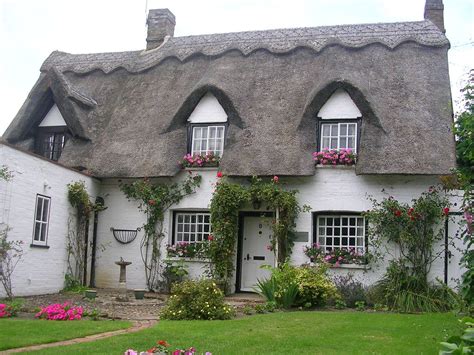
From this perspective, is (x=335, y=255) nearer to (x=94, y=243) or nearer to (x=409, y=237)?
(x=409, y=237)

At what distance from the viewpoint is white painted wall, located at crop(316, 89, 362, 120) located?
1619 centimetres

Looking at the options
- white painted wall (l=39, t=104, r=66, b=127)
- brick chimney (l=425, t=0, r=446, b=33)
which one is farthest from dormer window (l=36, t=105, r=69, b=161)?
brick chimney (l=425, t=0, r=446, b=33)

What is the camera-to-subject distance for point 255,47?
62.0 feet

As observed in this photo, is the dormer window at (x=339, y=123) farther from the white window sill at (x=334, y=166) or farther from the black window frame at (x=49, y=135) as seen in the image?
the black window frame at (x=49, y=135)

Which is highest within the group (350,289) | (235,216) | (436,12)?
(436,12)

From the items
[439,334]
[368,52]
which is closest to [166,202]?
[368,52]

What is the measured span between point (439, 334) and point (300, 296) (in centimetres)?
427

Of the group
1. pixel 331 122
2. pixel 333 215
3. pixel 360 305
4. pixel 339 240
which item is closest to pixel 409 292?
pixel 360 305

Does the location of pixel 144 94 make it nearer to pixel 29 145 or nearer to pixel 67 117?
pixel 67 117

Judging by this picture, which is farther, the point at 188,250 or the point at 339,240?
the point at 188,250

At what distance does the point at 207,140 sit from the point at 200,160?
87cm

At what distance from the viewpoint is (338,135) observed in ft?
53.3

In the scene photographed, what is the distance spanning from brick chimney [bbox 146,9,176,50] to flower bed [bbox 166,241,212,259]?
860 cm

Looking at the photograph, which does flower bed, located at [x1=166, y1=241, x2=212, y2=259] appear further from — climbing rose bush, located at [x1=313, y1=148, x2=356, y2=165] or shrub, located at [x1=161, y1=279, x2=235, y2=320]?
shrub, located at [x1=161, y1=279, x2=235, y2=320]
